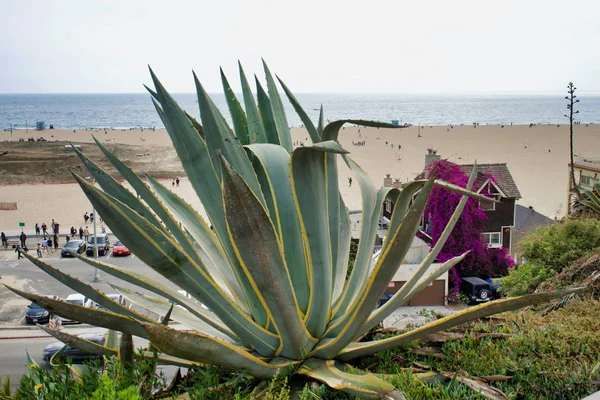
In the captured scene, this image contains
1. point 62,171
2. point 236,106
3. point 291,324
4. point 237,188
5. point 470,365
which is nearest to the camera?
point 237,188

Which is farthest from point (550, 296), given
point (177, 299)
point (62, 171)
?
point (62, 171)

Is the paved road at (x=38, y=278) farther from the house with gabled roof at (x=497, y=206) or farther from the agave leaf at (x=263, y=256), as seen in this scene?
the agave leaf at (x=263, y=256)

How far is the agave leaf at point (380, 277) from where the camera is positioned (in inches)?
109

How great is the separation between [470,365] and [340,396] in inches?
37.2

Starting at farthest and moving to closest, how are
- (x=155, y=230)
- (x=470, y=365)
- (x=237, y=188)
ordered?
(x=470, y=365), (x=155, y=230), (x=237, y=188)

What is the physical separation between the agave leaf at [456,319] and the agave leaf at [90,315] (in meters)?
1.35

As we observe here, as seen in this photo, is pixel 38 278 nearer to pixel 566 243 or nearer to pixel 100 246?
pixel 100 246

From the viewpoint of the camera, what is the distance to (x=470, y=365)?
345 cm

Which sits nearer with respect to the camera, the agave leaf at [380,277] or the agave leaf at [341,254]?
the agave leaf at [380,277]

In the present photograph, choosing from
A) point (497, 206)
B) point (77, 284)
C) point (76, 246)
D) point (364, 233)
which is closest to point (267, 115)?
point (364, 233)

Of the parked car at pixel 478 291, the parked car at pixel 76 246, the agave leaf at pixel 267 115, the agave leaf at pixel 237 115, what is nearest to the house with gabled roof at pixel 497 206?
the parked car at pixel 478 291

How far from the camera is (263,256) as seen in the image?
2852mm

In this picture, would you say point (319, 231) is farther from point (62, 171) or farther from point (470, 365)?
point (62, 171)

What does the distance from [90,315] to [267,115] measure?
1997 millimetres
